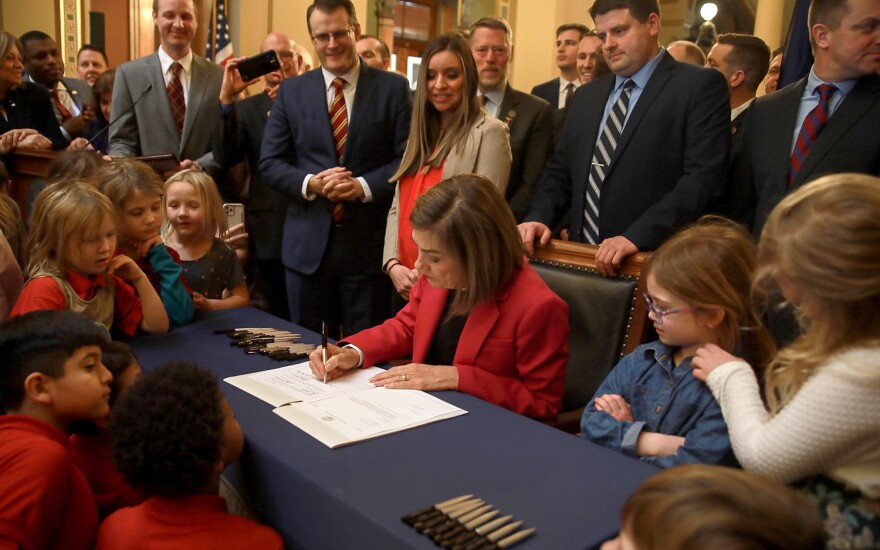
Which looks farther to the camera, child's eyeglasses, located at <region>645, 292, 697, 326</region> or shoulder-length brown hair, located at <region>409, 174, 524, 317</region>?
shoulder-length brown hair, located at <region>409, 174, 524, 317</region>

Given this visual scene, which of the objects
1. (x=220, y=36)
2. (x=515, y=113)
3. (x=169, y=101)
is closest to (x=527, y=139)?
(x=515, y=113)

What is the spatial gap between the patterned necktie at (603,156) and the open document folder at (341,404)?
48.4 inches

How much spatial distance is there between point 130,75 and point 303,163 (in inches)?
49.3

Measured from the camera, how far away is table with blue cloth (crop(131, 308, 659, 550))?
48.9 inches

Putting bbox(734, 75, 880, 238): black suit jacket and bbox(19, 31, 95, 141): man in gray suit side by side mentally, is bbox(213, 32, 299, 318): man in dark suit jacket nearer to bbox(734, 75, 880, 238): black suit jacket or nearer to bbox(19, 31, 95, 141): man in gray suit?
bbox(19, 31, 95, 141): man in gray suit

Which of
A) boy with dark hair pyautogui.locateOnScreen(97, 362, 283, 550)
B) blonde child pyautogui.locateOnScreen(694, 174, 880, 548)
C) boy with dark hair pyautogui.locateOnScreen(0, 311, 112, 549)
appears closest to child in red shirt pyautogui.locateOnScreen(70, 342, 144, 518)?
boy with dark hair pyautogui.locateOnScreen(0, 311, 112, 549)

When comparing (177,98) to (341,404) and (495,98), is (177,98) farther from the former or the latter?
(341,404)

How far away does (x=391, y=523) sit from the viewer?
121 centimetres

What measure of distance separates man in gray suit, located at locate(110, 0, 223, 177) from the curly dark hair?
2.70 meters

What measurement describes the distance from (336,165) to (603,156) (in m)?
1.29

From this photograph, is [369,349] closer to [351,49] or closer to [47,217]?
[47,217]

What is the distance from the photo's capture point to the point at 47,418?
1649mm

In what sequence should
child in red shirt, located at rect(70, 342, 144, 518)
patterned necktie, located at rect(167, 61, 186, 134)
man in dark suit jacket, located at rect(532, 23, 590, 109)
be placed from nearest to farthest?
child in red shirt, located at rect(70, 342, 144, 518)
patterned necktie, located at rect(167, 61, 186, 134)
man in dark suit jacket, located at rect(532, 23, 590, 109)

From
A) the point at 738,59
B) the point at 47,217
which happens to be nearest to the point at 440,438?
the point at 47,217
